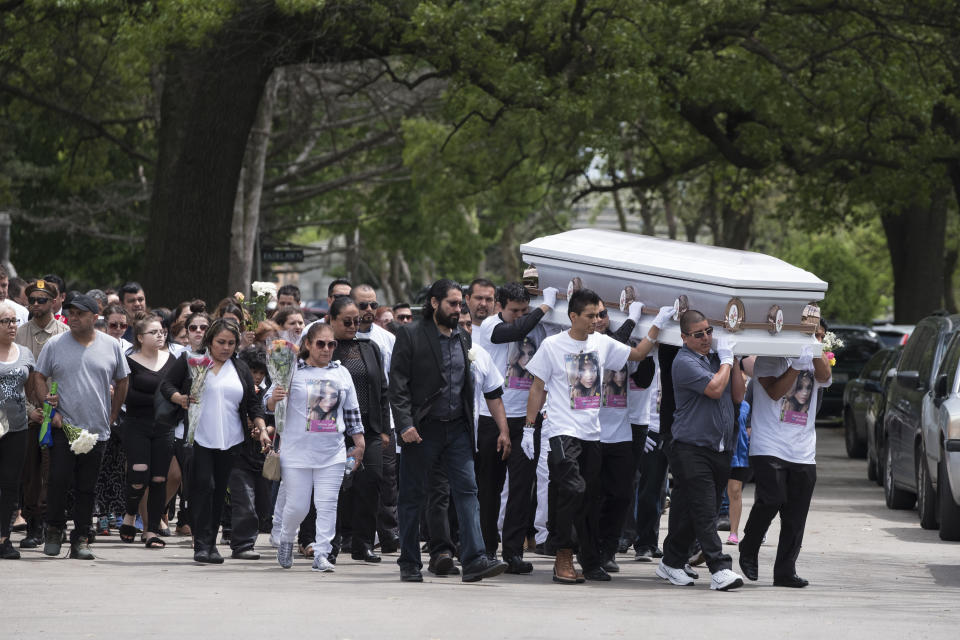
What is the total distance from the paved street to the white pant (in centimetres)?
26

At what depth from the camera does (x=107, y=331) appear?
12.7 metres

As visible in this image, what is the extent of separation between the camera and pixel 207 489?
36.4 ft

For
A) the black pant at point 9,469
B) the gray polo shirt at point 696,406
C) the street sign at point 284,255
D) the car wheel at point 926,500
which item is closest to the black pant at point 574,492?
the gray polo shirt at point 696,406

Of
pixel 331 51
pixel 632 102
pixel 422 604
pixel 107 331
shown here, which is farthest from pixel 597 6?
pixel 422 604

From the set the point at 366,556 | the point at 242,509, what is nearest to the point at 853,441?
the point at 366,556

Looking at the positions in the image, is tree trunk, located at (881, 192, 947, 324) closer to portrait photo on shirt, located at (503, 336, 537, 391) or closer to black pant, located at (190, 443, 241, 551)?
portrait photo on shirt, located at (503, 336, 537, 391)

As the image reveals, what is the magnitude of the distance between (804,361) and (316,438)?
3229mm

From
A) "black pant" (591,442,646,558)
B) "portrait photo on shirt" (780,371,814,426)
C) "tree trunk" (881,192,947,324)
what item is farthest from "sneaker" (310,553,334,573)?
"tree trunk" (881,192,947,324)

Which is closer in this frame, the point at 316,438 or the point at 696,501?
the point at 696,501

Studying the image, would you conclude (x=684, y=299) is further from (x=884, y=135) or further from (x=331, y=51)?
(x=884, y=135)

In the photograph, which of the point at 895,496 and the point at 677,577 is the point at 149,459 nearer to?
the point at 677,577

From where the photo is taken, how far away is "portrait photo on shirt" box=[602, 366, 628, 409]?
10.5m

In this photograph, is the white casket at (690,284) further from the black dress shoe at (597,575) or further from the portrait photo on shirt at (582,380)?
the black dress shoe at (597,575)

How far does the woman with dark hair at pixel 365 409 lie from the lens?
11.1m
